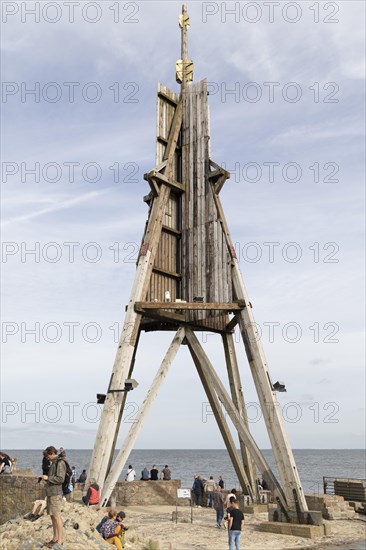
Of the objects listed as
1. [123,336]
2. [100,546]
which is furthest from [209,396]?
[100,546]

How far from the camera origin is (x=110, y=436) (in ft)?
56.5

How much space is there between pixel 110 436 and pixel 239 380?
701cm

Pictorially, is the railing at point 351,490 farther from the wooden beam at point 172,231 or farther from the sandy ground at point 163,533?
the wooden beam at point 172,231

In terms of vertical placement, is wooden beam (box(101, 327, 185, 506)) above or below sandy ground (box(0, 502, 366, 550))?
above

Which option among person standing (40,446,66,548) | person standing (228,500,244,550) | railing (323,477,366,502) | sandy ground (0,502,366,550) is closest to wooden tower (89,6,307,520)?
sandy ground (0,502,366,550)

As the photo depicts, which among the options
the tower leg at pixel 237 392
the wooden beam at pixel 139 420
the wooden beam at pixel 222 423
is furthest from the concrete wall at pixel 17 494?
the tower leg at pixel 237 392

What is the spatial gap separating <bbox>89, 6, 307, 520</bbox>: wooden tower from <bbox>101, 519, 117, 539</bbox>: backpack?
484 cm

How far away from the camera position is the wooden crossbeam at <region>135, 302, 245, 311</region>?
18797 millimetres

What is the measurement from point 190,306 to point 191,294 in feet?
7.40

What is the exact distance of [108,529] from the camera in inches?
469

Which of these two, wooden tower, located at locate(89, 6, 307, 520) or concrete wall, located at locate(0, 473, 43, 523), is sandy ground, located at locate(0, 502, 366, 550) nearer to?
wooden tower, located at locate(89, 6, 307, 520)

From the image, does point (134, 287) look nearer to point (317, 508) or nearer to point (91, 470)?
point (91, 470)

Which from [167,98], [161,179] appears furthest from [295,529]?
[167,98]

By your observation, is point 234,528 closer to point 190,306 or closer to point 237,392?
point 190,306
